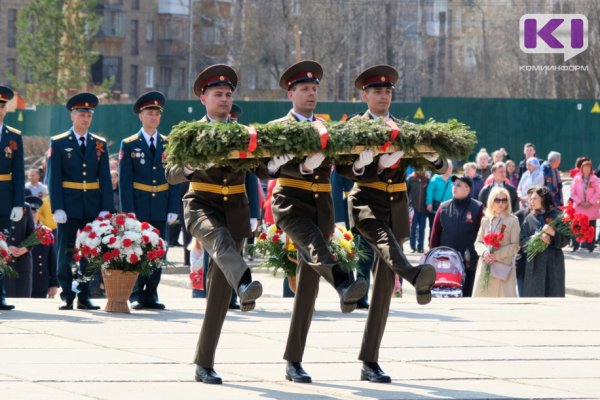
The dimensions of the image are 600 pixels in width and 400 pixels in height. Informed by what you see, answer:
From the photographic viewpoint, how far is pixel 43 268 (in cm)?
1720

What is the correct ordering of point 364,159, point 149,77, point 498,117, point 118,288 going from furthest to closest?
1. point 149,77
2. point 498,117
3. point 118,288
4. point 364,159

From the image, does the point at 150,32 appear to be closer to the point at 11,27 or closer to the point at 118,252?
the point at 11,27

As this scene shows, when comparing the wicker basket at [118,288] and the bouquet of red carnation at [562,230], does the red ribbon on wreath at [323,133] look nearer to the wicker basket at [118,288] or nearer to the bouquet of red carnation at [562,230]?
the wicker basket at [118,288]

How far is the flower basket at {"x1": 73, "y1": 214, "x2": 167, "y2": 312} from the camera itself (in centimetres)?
1367

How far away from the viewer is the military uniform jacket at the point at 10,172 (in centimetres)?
1388

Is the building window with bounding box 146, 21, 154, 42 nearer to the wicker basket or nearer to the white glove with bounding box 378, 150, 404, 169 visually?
the wicker basket

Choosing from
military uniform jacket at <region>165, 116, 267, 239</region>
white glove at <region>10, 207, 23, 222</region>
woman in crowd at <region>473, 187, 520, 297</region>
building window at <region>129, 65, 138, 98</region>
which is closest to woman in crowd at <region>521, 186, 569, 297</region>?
woman in crowd at <region>473, 187, 520, 297</region>

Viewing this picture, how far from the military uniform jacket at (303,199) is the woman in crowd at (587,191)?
682 inches

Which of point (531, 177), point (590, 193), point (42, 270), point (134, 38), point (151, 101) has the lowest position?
point (42, 270)

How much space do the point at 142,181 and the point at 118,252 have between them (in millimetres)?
1110

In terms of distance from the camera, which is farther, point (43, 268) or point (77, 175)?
point (43, 268)

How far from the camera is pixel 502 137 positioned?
45500 mm

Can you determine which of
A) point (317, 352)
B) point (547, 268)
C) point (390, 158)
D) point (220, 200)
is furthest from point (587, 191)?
point (220, 200)

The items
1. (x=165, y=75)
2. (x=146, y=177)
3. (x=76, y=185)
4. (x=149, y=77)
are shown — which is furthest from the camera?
(x=165, y=75)
